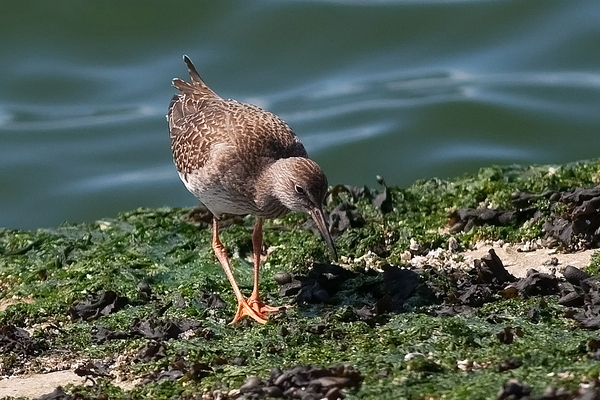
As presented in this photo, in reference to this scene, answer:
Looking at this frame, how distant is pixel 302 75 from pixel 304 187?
9.20m

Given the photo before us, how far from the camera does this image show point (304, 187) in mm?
6473

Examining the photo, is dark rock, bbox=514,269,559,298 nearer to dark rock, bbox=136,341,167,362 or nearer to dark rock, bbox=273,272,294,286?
dark rock, bbox=273,272,294,286

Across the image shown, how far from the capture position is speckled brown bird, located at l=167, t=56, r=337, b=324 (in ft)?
21.4

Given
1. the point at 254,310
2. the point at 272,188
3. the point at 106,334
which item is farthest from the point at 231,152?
the point at 106,334

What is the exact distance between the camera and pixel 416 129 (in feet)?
47.5

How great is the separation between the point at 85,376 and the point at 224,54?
1077 centimetres

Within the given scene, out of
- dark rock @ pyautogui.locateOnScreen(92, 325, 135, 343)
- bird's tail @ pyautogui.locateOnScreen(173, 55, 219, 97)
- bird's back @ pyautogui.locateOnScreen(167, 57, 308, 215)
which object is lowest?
dark rock @ pyautogui.locateOnScreen(92, 325, 135, 343)

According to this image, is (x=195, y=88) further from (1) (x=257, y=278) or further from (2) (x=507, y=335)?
(2) (x=507, y=335)

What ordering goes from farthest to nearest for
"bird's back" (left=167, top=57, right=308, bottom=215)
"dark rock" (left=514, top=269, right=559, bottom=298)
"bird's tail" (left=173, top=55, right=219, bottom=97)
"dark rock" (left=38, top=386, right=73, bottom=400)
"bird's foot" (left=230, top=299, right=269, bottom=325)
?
1. "bird's tail" (left=173, top=55, right=219, bottom=97)
2. "bird's back" (left=167, top=57, right=308, bottom=215)
3. "bird's foot" (left=230, top=299, right=269, bottom=325)
4. "dark rock" (left=514, top=269, right=559, bottom=298)
5. "dark rock" (left=38, top=386, right=73, bottom=400)

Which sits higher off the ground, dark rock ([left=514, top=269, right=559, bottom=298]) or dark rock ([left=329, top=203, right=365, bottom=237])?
dark rock ([left=329, top=203, right=365, bottom=237])

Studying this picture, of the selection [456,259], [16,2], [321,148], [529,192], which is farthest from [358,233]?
[16,2]

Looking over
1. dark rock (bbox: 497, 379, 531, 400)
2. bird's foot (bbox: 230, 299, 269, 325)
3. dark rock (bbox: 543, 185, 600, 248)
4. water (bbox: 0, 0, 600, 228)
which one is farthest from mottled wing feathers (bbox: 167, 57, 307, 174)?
water (bbox: 0, 0, 600, 228)

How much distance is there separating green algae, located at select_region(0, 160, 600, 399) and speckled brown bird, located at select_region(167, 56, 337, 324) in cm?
39

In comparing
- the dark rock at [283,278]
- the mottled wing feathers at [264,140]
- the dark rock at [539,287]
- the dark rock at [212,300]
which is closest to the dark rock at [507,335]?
the dark rock at [539,287]
